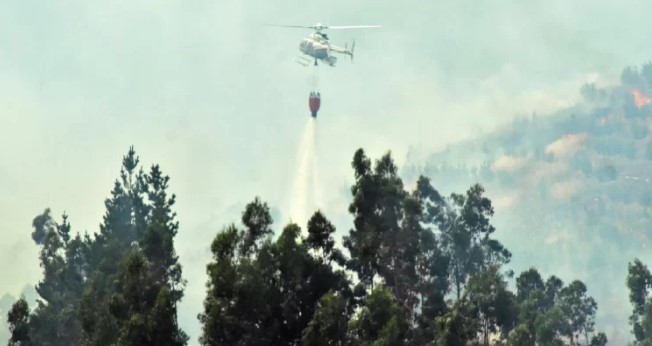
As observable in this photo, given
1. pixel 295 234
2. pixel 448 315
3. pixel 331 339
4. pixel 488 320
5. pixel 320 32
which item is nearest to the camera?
pixel 331 339

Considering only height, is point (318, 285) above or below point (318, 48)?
below

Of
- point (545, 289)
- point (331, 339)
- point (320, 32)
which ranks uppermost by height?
point (320, 32)

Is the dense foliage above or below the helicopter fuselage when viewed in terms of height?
below

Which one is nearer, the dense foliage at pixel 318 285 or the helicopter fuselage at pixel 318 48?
the dense foliage at pixel 318 285

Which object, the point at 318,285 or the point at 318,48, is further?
the point at 318,48

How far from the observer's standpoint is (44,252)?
14400 centimetres

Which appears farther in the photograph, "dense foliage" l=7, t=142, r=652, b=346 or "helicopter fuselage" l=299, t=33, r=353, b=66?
"helicopter fuselage" l=299, t=33, r=353, b=66

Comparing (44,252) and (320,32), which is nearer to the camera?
(44,252)

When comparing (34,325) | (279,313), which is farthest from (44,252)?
(279,313)

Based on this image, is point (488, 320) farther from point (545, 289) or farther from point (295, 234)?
point (295, 234)

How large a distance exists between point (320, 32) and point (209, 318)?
142 meters

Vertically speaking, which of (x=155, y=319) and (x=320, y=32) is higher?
(x=320, y=32)

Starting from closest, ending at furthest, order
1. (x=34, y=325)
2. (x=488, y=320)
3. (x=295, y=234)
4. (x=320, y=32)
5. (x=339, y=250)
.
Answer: (x=295, y=234) < (x=339, y=250) < (x=488, y=320) < (x=34, y=325) < (x=320, y=32)

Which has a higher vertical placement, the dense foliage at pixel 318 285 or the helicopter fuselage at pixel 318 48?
the helicopter fuselage at pixel 318 48
